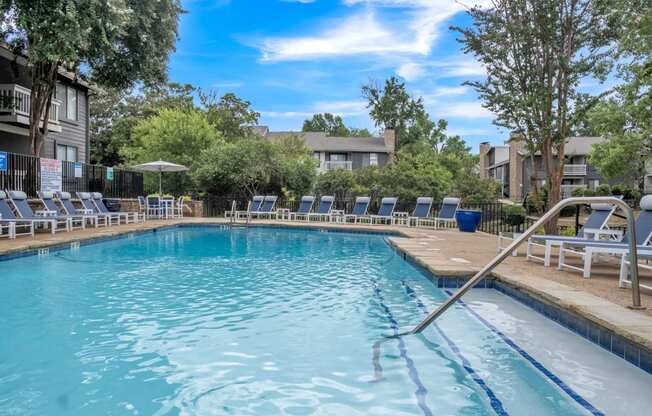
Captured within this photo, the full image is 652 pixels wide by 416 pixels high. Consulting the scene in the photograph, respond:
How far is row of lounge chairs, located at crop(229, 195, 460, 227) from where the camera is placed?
14.5m

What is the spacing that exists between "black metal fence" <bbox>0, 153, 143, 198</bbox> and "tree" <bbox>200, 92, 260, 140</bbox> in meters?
13.9

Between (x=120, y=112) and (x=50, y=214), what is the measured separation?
26314 millimetres

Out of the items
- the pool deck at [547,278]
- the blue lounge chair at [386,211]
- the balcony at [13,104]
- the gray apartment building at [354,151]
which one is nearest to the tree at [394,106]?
the gray apartment building at [354,151]

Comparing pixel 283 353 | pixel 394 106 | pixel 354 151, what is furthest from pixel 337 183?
pixel 394 106

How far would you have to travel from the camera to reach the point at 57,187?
14523 mm

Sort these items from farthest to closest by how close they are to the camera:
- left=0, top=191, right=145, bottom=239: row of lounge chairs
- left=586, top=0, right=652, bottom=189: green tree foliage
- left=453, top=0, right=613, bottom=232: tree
Answer: left=0, top=191, right=145, bottom=239: row of lounge chairs
left=586, top=0, right=652, bottom=189: green tree foliage
left=453, top=0, right=613, bottom=232: tree

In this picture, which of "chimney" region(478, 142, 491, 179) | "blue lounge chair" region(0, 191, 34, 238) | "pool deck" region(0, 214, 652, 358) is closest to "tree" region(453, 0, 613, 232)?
"pool deck" region(0, 214, 652, 358)

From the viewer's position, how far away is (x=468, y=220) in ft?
43.4

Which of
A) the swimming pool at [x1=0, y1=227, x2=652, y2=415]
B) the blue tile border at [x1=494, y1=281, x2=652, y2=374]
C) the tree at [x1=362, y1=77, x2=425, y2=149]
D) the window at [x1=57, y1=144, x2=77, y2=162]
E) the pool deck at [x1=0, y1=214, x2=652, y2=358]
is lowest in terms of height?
the swimming pool at [x1=0, y1=227, x2=652, y2=415]

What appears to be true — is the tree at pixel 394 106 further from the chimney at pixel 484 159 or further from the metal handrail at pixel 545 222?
the metal handrail at pixel 545 222

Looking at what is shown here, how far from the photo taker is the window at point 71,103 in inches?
757

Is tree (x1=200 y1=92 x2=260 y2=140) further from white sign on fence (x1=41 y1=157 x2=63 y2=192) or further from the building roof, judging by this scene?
white sign on fence (x1=41 y1=157 x2=63 y2=192)

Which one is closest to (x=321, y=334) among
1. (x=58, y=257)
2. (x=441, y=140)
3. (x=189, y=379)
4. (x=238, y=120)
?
(x=189, y=379)

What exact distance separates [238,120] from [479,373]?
31.9m
